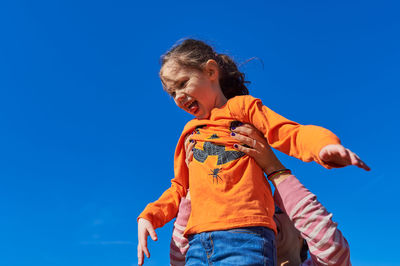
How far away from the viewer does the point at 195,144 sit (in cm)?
379

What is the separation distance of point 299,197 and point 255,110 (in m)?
0.93

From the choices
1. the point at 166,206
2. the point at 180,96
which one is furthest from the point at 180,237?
the point at 180,96

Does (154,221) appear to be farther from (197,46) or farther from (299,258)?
(197,46)

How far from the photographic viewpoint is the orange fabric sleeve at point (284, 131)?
2.94 meters

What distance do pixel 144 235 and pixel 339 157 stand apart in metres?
Result: 1.98

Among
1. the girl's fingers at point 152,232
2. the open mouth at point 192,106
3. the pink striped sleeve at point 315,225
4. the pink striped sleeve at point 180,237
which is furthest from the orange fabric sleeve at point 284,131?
the girl's fingers at point 152,232

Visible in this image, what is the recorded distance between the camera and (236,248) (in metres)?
3.08

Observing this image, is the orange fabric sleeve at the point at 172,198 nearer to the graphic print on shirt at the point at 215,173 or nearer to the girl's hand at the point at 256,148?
the girl's hand at the point at 256,148

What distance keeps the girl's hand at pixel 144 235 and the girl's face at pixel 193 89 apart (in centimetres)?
124

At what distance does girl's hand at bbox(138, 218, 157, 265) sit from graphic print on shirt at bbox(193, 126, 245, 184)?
81cm

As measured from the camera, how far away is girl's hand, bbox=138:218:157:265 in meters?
3.61

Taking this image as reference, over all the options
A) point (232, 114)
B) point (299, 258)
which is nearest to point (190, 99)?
point (232, 114)

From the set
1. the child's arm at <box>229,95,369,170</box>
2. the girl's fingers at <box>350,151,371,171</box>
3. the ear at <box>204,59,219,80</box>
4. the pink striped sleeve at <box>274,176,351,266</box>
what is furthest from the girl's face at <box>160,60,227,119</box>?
the girl's fingers at <box>350,151,371,171</box>

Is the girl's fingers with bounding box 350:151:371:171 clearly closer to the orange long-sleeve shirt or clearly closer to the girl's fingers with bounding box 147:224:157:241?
the orange long-sleeve shirt
